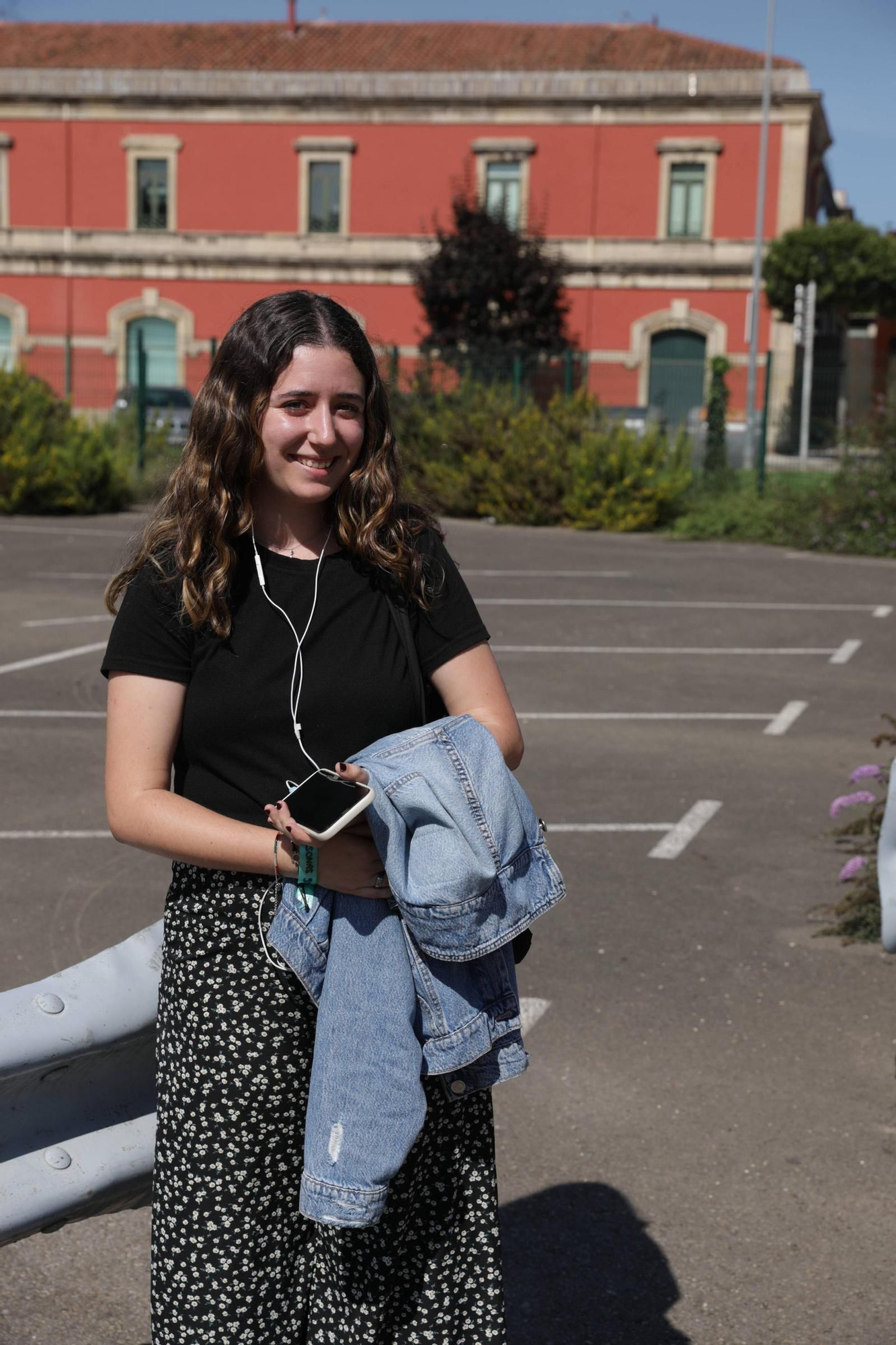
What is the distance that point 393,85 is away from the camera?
40250 millimetres

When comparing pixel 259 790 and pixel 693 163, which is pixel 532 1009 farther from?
pixel 693 163

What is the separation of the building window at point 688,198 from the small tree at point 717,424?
16126 mm

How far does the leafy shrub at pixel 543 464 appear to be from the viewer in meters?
19.2

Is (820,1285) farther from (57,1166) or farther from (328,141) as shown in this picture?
(328,141)

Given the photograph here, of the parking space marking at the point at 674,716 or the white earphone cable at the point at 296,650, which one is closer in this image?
the white earphone cable at the point at 296,650

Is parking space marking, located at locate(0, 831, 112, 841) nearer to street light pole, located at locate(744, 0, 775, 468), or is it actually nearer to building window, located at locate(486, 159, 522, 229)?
street light pole, located at locate(744, 0, 775, 468)

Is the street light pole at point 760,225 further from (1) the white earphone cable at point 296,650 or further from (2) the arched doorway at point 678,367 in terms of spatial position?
(1) the white earphone cable at point 296,650

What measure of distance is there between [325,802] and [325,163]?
137ft

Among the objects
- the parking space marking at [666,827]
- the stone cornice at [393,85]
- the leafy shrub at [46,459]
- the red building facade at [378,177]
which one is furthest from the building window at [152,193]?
the parking space marking at [666,827]

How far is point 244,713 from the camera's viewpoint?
214 centimetres

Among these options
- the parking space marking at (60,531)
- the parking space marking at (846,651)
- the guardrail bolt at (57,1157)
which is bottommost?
the parking space marking at (846,651)

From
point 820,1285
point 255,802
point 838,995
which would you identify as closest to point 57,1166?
point 255,802

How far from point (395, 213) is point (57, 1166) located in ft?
135

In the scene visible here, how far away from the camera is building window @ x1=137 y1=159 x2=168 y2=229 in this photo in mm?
41812
